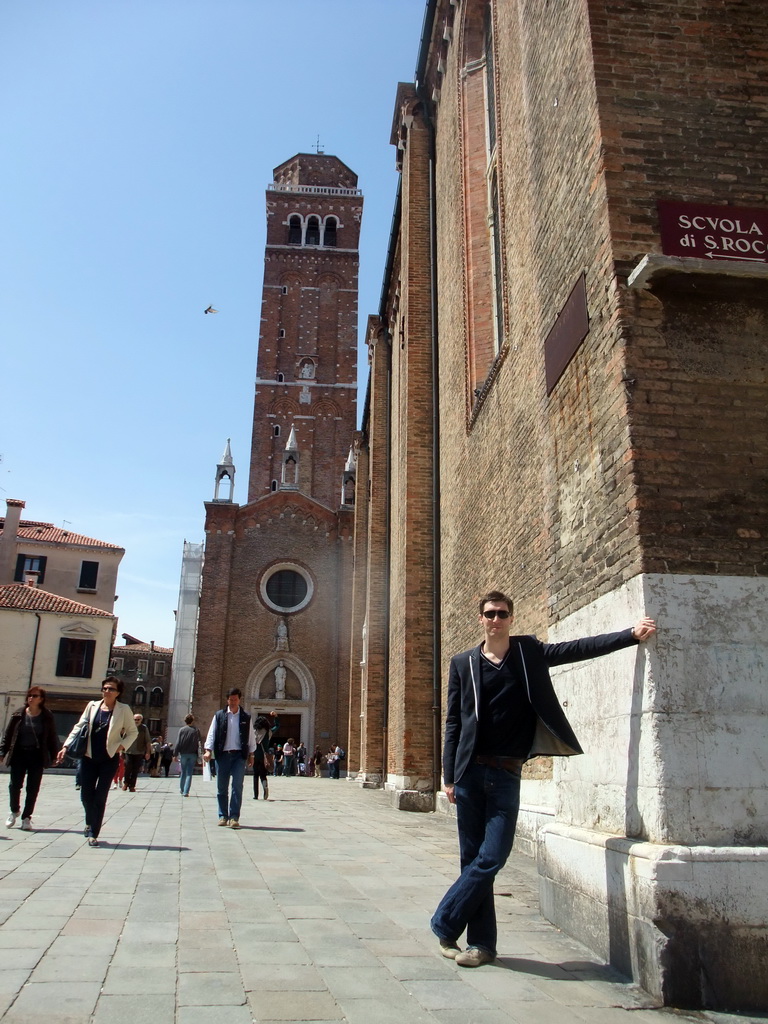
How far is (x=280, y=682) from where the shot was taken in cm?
3175

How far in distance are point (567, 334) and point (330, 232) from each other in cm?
4410

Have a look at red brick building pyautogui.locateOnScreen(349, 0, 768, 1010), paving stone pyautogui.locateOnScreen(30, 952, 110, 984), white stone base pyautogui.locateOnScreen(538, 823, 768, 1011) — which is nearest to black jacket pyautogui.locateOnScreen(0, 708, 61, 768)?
red brick building pyautogui.locateOnScreen(349, 0, 768, 1010)

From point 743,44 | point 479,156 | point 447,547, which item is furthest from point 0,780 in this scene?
point 743,44

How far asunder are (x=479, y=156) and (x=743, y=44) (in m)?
6.76

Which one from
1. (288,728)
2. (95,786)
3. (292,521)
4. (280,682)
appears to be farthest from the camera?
(292,521)

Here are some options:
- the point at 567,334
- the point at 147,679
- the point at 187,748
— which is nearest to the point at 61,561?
the point at 187,748

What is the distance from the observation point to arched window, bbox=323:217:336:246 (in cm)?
4603

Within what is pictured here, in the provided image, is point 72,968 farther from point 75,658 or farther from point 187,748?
point 75,658

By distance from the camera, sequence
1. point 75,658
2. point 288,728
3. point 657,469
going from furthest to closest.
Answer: point 288,728 → point 75,658 → point 657,469

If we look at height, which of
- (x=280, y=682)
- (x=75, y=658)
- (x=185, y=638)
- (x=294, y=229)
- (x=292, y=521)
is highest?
(x=294, y=229)

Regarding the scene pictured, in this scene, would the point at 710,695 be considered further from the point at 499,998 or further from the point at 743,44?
the point at 743,44

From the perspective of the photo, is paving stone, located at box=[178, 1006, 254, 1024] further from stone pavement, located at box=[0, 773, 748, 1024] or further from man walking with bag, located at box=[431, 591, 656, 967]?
man walking with bag, located at box=[431, 591, 656, 967]

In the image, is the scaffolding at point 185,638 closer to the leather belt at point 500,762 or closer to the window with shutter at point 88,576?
the window with shutter at point 88,576

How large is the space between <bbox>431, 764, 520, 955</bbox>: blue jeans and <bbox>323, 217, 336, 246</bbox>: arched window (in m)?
45.3
